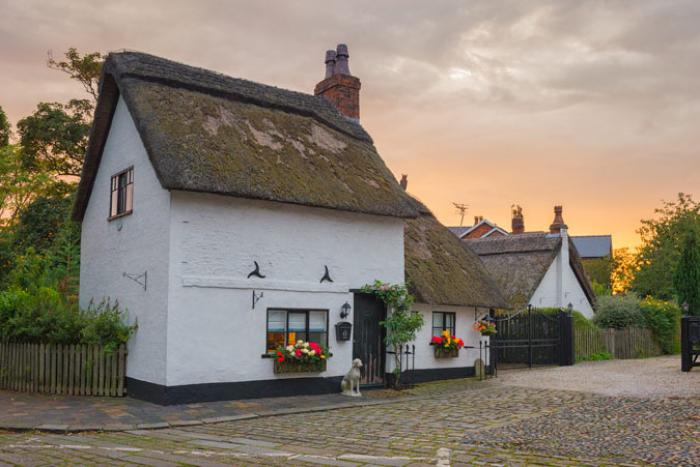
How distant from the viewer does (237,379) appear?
1334 cm

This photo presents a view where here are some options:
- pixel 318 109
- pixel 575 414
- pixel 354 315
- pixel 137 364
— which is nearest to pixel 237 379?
pixel 137 364

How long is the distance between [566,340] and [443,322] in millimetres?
6955

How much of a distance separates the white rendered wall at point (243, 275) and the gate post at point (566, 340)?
1000 cm

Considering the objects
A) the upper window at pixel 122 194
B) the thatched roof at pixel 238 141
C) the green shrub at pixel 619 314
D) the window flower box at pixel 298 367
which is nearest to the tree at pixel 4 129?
the thatched roof at pixel 238 141

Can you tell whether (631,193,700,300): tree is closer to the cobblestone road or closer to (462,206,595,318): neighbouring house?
(462,206,595,318): neighbouring house

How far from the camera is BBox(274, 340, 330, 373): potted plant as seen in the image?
13.7m

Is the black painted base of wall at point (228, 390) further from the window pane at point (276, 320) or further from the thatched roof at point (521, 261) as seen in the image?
the thatched roof at point (521, 261)

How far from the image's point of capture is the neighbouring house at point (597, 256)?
60438mm

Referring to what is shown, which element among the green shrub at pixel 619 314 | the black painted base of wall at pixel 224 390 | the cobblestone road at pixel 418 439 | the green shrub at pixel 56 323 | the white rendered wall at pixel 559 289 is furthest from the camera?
the white rendered wall at pixel 559 289

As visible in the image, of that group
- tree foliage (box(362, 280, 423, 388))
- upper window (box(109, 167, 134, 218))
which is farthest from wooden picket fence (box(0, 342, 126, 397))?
tree foliage (box(362, 280, 423, 388))

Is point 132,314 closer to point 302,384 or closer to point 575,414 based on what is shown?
point 302,384

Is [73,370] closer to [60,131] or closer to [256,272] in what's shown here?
[256,272]

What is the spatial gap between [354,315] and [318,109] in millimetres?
5713

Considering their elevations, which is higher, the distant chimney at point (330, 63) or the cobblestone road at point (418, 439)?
the distant chimney at point (330, 63)
